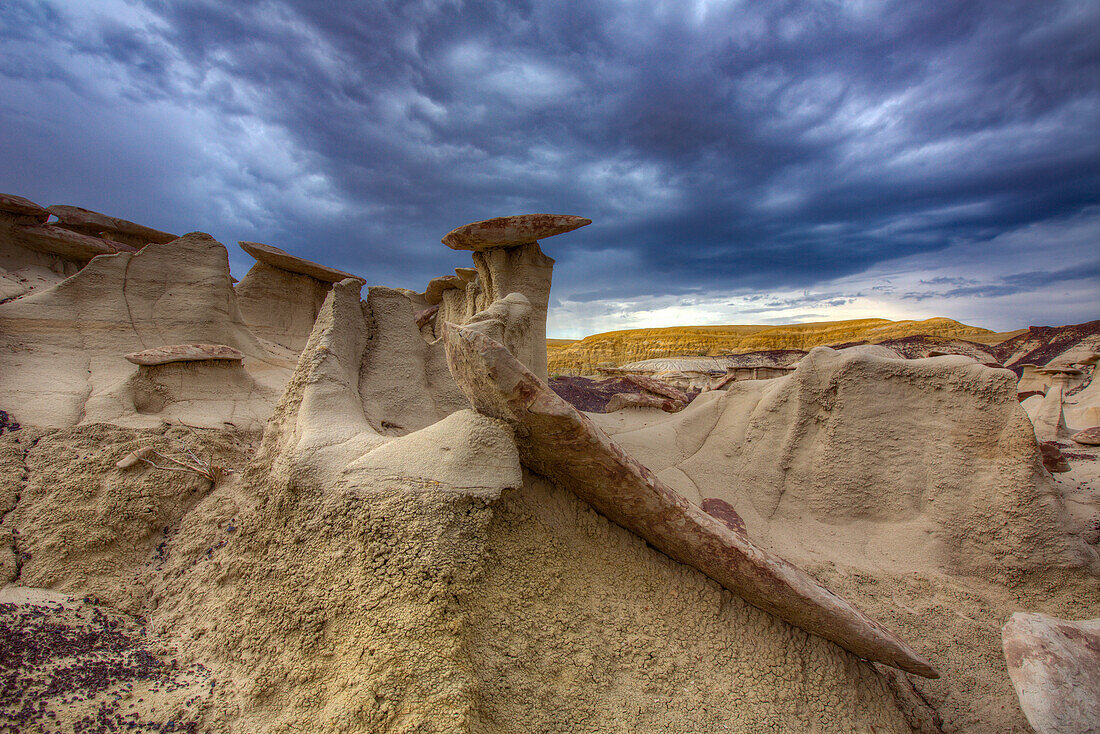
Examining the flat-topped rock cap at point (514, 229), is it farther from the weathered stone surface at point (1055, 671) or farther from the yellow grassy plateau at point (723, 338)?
the yellow grassy plateau at point (723, 338)

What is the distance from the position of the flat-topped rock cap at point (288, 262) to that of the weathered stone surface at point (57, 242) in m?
1.90

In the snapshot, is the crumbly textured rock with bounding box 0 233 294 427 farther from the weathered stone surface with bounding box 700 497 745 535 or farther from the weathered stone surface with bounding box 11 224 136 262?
the weathered stone surface with bounding box 700 497 745 535

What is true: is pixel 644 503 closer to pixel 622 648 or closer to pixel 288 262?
pixel 622 648

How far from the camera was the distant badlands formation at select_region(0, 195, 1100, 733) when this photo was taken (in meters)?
1.32

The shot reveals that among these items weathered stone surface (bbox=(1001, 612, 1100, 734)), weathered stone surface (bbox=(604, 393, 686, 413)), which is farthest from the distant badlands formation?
weathered stone surface (bbox=(604, 393, 686, 413))

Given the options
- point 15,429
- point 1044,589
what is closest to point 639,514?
point 1044,589

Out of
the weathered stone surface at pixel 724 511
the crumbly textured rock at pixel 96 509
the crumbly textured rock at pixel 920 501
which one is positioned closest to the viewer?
the crumbly textured rock at pixel 96 509

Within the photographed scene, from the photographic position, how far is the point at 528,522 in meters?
1.68

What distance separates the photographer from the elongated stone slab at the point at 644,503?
1.50 meters

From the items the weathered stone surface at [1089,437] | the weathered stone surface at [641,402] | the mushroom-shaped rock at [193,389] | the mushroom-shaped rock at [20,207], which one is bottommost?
the weathered stone surface at [1089,437]

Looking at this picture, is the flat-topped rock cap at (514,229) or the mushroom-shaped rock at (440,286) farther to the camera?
the mushroom-shaped rock at (440,286)

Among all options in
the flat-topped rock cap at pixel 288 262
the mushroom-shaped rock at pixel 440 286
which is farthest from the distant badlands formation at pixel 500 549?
the mushroom-shaped rock at pixel 440 286

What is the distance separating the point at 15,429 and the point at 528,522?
3.51m

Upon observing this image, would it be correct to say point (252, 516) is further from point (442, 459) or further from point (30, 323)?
point (30, 323)
